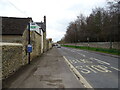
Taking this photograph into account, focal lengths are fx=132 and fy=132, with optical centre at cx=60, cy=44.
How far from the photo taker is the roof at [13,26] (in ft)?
41.6

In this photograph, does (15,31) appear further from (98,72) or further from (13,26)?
(98,72)

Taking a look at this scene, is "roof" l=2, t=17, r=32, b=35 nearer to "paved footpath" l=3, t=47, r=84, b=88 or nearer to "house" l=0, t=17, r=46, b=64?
"house" l=0, t=17, r=46, b=64

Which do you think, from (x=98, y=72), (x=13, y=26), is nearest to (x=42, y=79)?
(x=98, y=72)

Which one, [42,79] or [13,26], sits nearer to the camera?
[42,79]

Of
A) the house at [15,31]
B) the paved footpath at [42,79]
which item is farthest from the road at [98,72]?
the house at [15,31]

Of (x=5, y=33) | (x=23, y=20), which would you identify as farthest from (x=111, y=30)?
(x=5, y=33)

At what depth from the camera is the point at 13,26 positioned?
14023mm

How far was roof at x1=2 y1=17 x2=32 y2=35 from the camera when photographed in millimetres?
12684

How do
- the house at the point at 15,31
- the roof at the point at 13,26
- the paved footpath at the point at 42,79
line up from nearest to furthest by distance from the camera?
the paved footpath at the point at 42,79 < the house at the point at 15,31 < the roof at the point at 13,26

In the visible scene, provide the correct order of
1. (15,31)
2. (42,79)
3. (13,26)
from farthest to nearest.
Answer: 1. (13,26)
2. (15,31)
3. (42,79)

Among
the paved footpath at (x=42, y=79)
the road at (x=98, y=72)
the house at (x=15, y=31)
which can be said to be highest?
the house at (x=15, y=31)

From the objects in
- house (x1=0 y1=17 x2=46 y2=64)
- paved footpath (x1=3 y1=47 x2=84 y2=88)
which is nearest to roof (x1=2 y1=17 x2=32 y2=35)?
house (x1=0 y1=17 x2=46 y2=64)

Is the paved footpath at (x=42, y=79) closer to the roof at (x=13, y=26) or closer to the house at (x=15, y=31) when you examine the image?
the house at (x=15, y=31)

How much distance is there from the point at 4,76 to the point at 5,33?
6.38 meters
